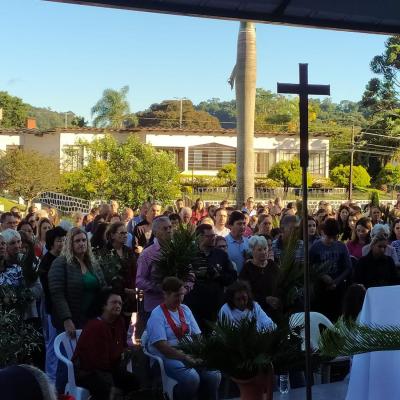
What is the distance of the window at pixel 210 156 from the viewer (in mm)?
56312

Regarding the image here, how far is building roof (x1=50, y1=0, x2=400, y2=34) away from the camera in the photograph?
15.8ft

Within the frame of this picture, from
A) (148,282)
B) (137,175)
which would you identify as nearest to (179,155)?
A: (137,175)

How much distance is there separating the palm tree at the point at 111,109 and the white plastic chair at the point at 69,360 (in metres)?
76.3

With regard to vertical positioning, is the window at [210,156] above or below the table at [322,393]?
above

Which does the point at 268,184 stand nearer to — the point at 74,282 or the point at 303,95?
the point at 74,282

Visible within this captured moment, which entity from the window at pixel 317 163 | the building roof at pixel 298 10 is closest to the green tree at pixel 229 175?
the window at pixel 317 163

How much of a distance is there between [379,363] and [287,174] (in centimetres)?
4166

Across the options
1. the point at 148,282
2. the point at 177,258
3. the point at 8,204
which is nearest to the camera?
the point at 177,258

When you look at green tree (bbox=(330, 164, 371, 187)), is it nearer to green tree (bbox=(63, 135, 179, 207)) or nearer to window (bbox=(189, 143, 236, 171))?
window (bbox=(189, 143, 236, 171))

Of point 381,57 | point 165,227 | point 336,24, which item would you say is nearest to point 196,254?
point 165,227

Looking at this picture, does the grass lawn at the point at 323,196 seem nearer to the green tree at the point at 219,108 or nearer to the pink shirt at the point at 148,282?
the pink shirt at the point at 148,282

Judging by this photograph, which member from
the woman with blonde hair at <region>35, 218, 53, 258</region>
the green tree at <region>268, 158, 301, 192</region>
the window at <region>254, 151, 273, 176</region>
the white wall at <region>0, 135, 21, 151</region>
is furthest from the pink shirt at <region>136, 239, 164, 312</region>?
the white wall at <region>0, 135, 21, 151</region>

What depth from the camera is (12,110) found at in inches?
3492

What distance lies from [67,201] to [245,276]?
1088 inches
